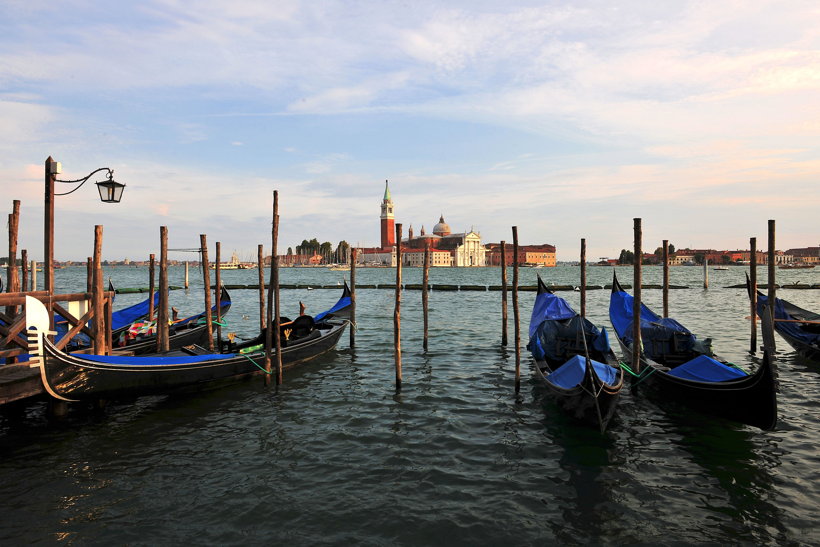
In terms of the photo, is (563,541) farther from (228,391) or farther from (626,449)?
(228,391)

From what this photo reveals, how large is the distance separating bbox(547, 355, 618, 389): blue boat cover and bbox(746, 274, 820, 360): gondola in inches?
213

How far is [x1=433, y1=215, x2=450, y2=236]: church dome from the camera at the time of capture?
140488 millimetres

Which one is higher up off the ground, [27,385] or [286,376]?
[27,385]

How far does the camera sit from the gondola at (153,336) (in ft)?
34.5

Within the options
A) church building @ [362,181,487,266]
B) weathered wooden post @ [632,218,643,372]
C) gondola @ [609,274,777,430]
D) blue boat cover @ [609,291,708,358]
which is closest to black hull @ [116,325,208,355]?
weathered wooden post @ [632,218,643,372]

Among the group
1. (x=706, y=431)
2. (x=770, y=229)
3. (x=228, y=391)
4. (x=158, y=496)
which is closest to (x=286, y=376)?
(x=228, y=391)

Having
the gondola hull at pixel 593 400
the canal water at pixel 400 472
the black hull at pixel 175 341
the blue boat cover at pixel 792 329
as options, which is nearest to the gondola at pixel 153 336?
the black hull at pixel 175 341

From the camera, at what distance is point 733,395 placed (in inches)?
247

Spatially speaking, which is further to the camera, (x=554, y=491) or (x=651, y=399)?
(x=651, y=399)

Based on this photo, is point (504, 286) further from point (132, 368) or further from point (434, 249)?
point (434, 249)

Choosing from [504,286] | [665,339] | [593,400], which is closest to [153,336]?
[504,286]

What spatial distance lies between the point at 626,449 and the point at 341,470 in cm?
356

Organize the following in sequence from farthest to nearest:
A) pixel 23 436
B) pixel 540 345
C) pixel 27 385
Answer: pixel 540 345 → pixel 23 436 → pixel 27 385

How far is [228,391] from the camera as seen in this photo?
28.7 ft
